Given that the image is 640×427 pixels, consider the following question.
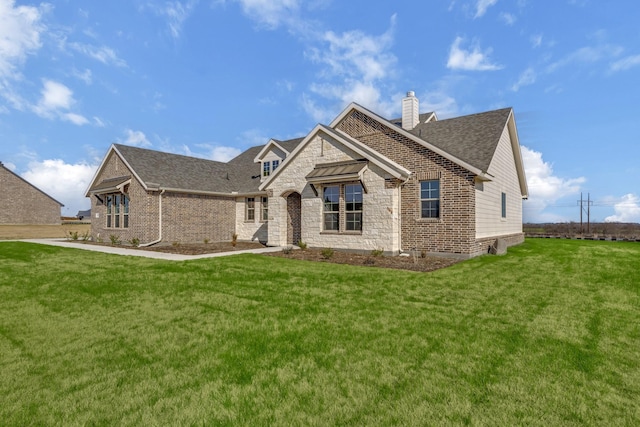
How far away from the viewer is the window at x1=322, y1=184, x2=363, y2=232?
1522cm

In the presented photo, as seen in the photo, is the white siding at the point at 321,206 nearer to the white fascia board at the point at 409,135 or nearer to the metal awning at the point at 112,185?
the white fascia board at the point at 409,135

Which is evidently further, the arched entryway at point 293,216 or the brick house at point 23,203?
the brick house at point 23,203

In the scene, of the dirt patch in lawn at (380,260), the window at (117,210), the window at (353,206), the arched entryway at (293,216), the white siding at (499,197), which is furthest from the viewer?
the window at (117,210)

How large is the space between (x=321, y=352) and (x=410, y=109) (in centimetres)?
1673

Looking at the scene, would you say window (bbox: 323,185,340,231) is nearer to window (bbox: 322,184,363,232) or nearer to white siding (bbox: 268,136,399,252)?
window (bbox: 322,184,363,232)

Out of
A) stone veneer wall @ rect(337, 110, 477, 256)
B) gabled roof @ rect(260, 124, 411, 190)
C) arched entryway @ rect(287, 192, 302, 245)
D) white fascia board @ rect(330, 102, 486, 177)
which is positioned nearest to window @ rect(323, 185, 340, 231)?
gabled roof @ rect(260, 124, 411, 190)

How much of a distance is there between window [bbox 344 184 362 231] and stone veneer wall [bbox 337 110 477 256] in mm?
1946

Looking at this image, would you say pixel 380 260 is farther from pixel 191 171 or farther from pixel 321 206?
pixel 191 171

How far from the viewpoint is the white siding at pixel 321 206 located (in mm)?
14305

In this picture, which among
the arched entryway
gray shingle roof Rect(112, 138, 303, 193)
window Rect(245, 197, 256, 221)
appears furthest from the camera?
window Rect(245, 197, 256, 221)

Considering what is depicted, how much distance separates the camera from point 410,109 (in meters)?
18.3

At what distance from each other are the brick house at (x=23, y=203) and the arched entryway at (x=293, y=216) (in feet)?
131

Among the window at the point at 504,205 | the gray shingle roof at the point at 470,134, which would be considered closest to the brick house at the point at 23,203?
the gray shingle roof at the point at 470,134

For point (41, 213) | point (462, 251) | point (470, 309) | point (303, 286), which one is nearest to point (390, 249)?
point (462, 251)
